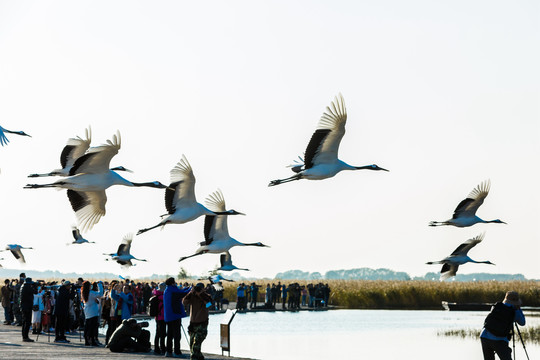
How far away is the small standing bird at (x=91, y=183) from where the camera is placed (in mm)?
21531

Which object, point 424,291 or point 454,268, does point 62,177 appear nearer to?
point 454,268

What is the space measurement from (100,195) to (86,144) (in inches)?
56.8

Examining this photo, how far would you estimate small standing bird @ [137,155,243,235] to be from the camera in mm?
26703

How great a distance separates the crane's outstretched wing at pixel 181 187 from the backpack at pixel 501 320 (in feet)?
42.0

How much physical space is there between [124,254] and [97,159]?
766 inches

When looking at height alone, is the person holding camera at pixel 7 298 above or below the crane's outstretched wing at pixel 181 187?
below

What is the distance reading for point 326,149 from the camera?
22.8 metres

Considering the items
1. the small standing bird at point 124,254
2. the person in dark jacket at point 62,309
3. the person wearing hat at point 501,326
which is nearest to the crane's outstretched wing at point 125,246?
the small standing bird at point 124,254

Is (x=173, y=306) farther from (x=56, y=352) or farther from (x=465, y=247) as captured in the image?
(x=465, y=247)

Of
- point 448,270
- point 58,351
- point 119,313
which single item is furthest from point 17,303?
point 448,270

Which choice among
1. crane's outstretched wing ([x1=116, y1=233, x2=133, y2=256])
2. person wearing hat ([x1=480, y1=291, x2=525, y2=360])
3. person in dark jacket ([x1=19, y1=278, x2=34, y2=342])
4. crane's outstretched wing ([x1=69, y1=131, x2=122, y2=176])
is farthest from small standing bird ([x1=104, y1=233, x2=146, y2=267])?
person wearing hat ([x1=480, y1=291, x2=525, y2=360])

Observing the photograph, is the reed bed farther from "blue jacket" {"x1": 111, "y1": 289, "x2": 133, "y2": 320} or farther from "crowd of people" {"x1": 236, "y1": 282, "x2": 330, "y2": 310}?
"blue jacket" {"x1": 111, "y1": 289, "x2": 133, "y2": 320}

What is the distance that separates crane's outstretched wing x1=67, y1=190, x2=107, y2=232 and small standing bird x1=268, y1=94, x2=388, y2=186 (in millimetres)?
4760

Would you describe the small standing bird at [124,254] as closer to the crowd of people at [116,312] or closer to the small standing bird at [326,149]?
the crowd of people at [116,312]
